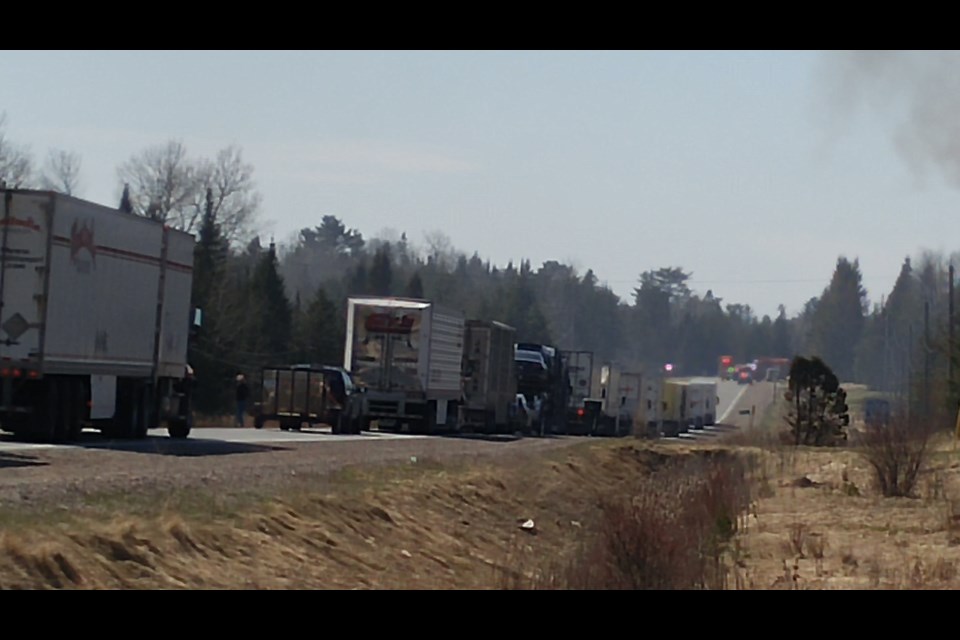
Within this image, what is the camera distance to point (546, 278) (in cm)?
16262

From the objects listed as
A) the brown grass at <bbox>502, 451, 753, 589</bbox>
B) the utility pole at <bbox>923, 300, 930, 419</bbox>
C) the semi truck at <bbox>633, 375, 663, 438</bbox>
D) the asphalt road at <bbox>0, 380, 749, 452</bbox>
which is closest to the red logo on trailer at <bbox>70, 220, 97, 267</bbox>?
the asphalt road at <bbox>0, 380, 749, 452</bbox>

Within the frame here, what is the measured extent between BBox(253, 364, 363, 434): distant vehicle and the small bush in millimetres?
16446

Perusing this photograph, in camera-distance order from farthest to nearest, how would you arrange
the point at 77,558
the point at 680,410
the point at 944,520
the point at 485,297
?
the point at 485,297 < the point at 680,410 < the point at 944,520 < the point at 77,558

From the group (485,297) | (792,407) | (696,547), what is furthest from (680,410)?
(696,547)

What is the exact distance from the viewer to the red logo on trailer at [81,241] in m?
27.0

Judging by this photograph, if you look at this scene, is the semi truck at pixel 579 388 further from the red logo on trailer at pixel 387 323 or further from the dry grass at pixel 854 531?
the dry grass at pixel 854 531

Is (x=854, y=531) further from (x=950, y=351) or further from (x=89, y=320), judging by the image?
(x=950, y=351)

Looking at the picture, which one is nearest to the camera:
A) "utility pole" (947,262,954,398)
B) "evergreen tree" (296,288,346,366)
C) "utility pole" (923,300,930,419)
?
"utility pole" (923,300,930,419)

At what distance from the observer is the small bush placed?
2958cm

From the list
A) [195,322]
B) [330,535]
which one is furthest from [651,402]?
[330,535]

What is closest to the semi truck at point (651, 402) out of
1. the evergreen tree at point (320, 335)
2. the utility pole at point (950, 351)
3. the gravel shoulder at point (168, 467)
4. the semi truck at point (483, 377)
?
the utility pole at point (950, 351)

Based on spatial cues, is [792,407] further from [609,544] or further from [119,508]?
[119,508]

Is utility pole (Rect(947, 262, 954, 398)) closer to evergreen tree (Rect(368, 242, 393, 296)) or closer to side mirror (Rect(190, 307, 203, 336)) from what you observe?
side mirror (Rect(190, 307, 203, 336))

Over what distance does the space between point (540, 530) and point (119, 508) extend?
1117 cm
